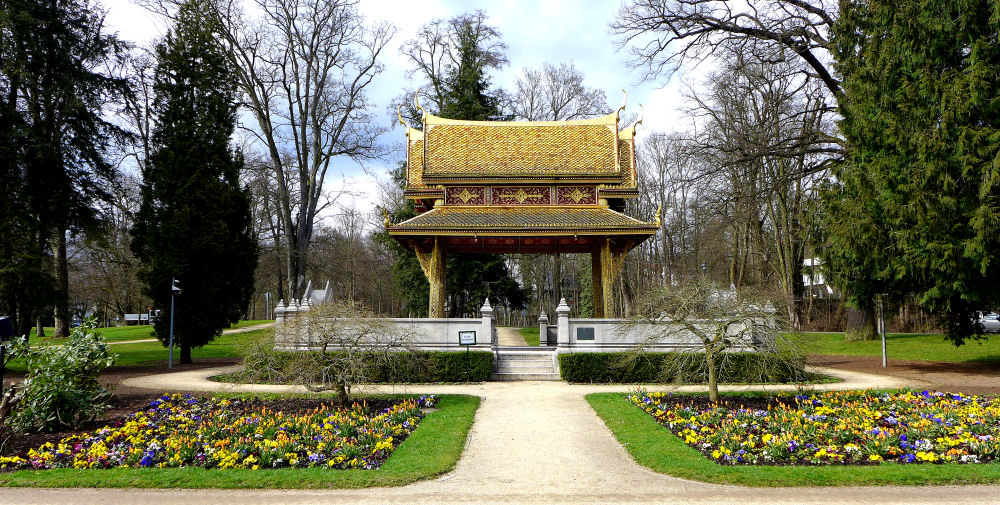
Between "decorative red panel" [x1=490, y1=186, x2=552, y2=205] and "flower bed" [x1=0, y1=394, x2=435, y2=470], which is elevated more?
"decorative red panel" [x1=490, y1=186, x2=552, y2=205]

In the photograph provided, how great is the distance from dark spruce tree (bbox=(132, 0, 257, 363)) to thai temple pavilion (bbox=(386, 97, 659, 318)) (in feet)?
21.0

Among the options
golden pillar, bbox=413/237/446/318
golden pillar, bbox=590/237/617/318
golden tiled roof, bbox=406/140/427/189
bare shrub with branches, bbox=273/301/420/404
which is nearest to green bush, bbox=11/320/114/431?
bare shrub with branches, bbox=273/301/420/404

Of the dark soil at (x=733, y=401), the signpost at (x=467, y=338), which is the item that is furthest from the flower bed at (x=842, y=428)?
the signpost at (x=467, y=338)

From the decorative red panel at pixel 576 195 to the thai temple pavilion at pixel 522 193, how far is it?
0.12ft

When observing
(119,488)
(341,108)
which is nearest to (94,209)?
(341,108)

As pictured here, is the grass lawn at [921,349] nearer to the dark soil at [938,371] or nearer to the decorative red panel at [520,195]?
the dark soil at [938,371]

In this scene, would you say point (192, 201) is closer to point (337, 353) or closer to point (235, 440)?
point (337, 353)

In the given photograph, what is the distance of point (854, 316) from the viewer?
27906mm

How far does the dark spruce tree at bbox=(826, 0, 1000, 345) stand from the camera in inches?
608

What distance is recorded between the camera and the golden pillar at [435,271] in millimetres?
19922

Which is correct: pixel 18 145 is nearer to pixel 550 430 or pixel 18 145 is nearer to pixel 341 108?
pixel 341 108

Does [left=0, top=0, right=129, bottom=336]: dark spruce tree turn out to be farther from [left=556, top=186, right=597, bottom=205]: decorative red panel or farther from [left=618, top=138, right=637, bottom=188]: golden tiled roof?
[left=618, top=138, right=637, bottom=188]: golden tiled roof

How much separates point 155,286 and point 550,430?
1619cm

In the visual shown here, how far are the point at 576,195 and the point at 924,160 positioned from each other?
34.0 feet
